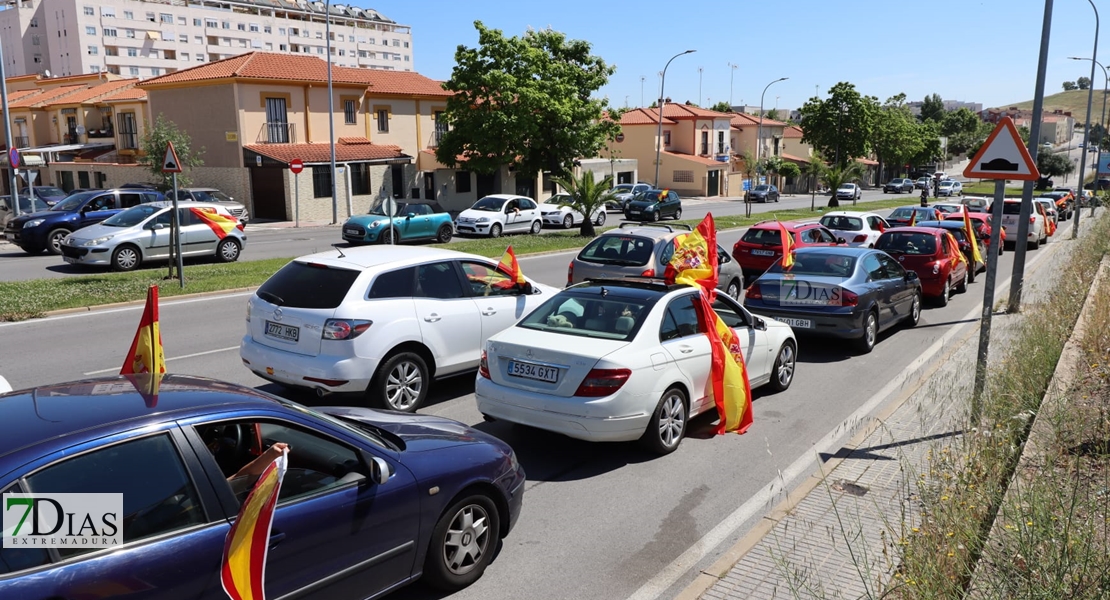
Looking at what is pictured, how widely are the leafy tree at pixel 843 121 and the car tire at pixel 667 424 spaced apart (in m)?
75.9

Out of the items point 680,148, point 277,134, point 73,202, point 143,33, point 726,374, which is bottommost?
point 726,374

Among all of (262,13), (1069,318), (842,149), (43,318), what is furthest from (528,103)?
(262,13)

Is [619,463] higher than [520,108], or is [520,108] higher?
[520,108]

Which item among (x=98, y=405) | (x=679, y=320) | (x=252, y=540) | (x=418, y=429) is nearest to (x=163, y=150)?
(x=679, y=320)

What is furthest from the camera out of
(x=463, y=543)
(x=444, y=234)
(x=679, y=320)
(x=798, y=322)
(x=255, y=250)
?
(x=444, y=234)

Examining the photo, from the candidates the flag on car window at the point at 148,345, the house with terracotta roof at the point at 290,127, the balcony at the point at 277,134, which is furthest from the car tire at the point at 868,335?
the balcony at the point at 277,134

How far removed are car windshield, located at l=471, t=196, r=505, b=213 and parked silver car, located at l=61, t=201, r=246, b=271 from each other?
11.0 metres

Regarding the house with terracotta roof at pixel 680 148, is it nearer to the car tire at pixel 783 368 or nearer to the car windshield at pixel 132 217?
the car windshield at pixel 132 217

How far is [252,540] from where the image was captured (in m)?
3.74

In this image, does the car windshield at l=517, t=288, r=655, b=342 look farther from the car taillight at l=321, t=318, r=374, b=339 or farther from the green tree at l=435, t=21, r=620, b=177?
the green tree at l=435, t=21, r=620, b=177

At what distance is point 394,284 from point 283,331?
1150mm

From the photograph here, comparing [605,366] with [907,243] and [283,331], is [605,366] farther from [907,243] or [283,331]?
[907,243]

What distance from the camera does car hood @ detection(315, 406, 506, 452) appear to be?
5102mm

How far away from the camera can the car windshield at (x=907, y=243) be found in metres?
16.7
